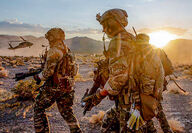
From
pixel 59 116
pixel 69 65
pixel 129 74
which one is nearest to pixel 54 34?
pixel 69 65

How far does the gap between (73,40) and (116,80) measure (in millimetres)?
171729

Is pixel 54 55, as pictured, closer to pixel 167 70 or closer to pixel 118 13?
pixel 118 13

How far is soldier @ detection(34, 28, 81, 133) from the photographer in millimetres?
3357

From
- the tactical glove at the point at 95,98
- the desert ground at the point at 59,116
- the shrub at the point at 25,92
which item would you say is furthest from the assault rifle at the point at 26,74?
the shrub at the point at 25,92

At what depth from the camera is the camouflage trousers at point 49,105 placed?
3.33 m

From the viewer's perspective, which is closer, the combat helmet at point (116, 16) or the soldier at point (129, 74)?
the soldier at point (129, 74)

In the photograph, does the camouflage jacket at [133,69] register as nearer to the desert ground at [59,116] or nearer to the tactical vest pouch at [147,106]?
the tactical vest pouch at [147,106]

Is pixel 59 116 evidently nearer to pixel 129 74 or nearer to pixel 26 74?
pixel 26 74

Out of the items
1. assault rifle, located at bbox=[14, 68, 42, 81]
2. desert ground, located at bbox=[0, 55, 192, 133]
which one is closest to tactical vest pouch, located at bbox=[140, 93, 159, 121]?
assault rifle, located at bbox=[14, 68, 42, 81]

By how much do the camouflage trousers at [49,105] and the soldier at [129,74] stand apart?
5.20ft

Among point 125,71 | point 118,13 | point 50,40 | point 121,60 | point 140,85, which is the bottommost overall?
point 140,85

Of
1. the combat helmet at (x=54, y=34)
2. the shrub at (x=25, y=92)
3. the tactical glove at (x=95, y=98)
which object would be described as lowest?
the shrub at (x=25, y=92)

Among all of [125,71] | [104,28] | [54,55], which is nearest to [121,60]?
[125,71]

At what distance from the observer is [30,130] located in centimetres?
518
